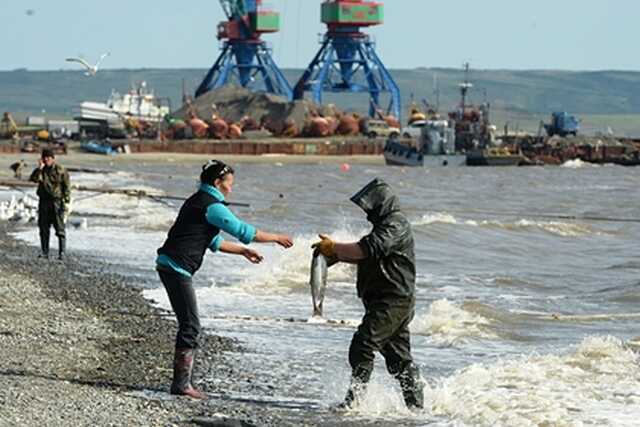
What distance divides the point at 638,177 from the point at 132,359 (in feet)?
243

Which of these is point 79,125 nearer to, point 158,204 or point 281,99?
point 281,99

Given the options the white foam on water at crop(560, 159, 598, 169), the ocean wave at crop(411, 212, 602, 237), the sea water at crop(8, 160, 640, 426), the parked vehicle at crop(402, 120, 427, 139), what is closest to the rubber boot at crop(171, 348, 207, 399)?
the sea water at crop(8, 160, 640, 426)

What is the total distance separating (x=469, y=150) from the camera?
93.2m

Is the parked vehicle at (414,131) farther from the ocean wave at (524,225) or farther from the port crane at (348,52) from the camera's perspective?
the ocean wave at (524,225)

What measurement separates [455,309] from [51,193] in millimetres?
5196

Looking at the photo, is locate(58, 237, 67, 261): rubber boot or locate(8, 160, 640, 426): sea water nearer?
locate(8, 160, 640, 426): sea water

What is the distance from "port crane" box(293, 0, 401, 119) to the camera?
11500 centimetres

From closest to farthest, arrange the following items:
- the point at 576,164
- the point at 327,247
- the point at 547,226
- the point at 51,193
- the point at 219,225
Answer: the point at 327,247 < the point at 219,225 < the point at 51,193 < the point at 547,226 < the point at 576,164

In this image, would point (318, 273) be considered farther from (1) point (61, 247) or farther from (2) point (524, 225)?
(2) point (524, 225)

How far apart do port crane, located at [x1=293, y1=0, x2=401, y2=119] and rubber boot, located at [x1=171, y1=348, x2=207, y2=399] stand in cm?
10400

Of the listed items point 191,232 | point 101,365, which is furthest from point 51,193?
point 191,232

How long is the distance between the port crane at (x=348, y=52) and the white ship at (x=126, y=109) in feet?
40.3

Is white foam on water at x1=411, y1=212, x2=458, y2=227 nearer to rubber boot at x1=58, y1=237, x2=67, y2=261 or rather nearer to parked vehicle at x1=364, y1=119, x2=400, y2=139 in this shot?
rubber boot at x1=58, y1=237, x2=67, y2=261

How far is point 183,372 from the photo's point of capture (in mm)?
10789
